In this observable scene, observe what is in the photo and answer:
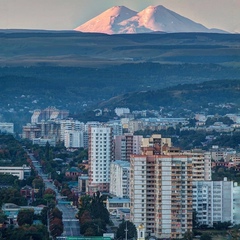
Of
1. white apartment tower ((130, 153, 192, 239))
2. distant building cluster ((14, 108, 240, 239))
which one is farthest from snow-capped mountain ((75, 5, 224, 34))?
white apartment tower ((130, 153, 192, 239))

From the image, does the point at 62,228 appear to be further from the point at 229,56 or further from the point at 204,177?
the point at 229,56

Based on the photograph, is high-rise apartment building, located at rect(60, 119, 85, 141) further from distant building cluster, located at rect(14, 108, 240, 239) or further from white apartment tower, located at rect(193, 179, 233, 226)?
white apartment tower, located at rect(193, 179, 233, 226)

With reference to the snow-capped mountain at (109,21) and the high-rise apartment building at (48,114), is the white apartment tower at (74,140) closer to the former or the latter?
the high-rise apartment building at (48,114)

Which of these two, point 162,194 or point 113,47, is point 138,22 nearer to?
point 113,47

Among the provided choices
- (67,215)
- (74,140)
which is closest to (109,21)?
(74,140)

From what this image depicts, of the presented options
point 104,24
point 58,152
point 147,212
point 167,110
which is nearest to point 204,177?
point 147,212
